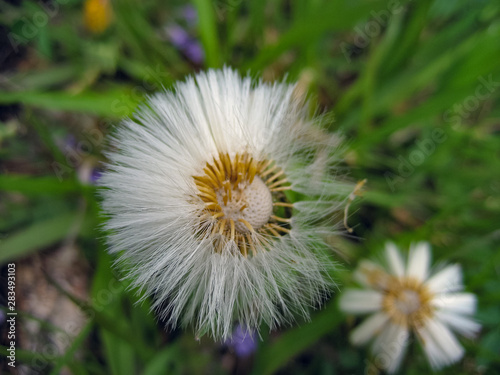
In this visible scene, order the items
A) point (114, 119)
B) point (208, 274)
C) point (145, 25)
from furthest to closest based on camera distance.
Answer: point (145, 25), point (114, 119), point (208, 274)

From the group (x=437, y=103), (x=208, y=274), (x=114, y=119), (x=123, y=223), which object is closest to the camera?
(x=123, y=223)

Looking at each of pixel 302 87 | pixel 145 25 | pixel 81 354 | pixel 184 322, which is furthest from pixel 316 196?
pixel 145 25

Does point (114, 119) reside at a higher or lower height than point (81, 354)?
higher

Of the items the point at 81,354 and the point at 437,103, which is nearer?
the point at 437,103

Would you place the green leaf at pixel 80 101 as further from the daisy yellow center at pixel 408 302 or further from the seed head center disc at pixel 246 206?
the daisy yellow center at pixel 408 302

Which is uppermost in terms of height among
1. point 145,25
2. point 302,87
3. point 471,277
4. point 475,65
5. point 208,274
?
point 145,25

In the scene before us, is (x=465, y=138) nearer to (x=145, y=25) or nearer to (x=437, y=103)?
(x=437, y=103)

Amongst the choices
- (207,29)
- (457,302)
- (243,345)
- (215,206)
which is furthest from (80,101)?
(457,302)

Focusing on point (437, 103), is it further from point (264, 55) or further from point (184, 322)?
point (184, 322)
